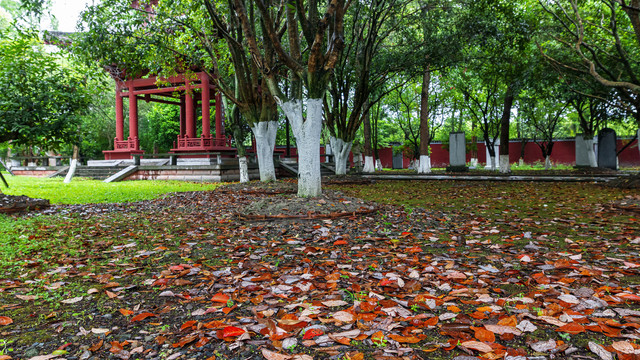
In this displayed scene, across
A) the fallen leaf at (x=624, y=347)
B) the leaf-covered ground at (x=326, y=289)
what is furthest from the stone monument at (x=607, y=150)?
the fallen leaf at (x=624, y=347)

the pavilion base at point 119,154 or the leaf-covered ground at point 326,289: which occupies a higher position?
the pavilion base at point 119,154

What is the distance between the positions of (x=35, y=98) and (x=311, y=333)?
8638 millimetres

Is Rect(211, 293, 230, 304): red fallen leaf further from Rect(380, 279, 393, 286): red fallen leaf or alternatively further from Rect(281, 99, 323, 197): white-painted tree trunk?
Rect(281, 99, 323, 197): white-painted tree trunk

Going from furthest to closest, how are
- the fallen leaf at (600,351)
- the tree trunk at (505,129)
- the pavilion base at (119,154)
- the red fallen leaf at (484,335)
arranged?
the pavilion base at (119,154), the tree trunk at (505,129), the red fallen leaf at (484,335), the fallen leaf at (600,351)

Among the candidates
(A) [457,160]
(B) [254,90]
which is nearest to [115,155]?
(B) [254,90]

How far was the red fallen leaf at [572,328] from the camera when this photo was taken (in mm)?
1961

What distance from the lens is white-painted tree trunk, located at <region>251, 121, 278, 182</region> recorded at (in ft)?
37.4

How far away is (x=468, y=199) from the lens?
27.6 feet

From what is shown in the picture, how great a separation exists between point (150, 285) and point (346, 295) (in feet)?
5.42

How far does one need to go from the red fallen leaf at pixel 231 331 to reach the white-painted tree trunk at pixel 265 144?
31.6 feet

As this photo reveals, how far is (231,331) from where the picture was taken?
208cm

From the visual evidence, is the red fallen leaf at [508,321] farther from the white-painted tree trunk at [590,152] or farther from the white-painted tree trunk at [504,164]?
the white-painted tree trunk at [590,152]

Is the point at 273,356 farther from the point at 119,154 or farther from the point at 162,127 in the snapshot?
the point at 162,127

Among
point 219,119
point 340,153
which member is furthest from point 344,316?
point 219,119
